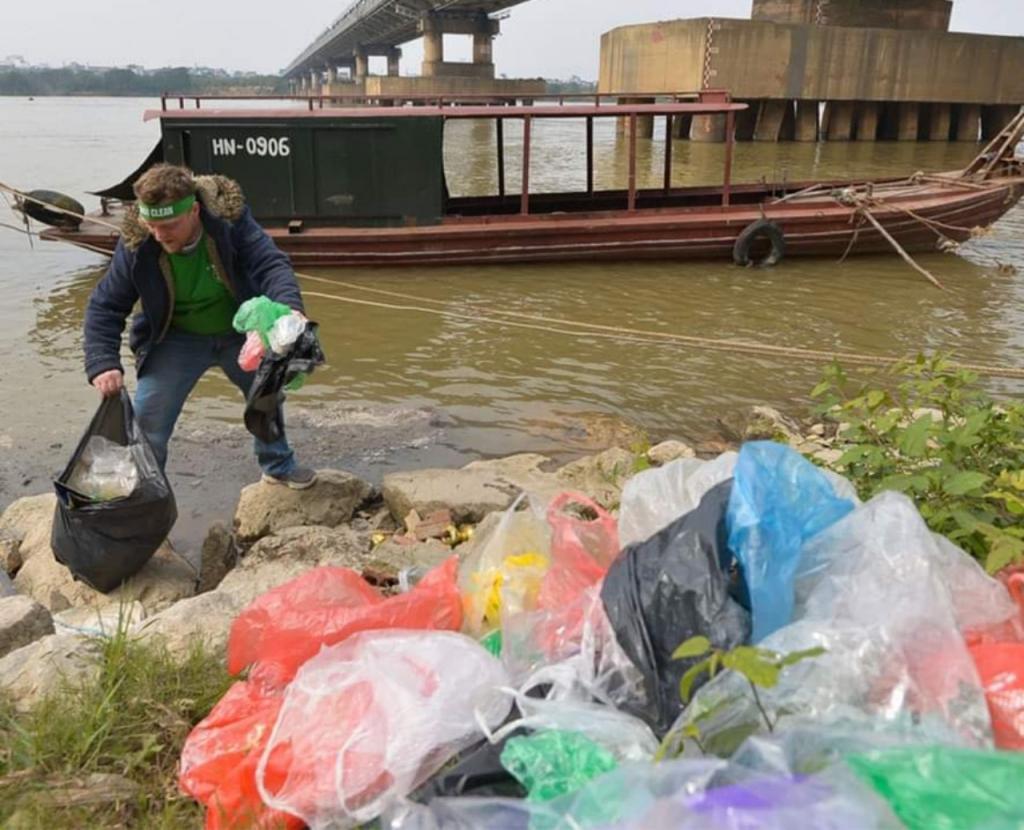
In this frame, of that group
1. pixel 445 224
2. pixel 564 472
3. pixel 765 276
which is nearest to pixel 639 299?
pixel 765 276

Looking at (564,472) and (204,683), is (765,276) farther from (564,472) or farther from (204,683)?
(204,683)

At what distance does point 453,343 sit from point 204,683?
612 centimetres

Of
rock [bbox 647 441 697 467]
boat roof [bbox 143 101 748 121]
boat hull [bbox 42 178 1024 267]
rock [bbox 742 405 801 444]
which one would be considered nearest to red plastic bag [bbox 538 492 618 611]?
rock [bbox 647 441 697 467]

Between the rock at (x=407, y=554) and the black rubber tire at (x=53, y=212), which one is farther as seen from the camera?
the black rubber tire at (x=53, y=212)

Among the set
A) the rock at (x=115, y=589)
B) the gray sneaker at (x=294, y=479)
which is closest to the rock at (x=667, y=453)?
the gray sneaker at (x=294, y=479)

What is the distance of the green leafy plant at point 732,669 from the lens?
4.51 ft

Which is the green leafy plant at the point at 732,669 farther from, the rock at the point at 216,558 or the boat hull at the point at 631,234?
the boat hull at the point at 631,234

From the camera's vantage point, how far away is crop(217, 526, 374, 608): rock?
3.39m

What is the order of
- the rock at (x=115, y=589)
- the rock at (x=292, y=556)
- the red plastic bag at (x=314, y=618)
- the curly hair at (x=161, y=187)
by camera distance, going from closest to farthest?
the red plastic bag at (x=314, y=618) → the curly hair at (x=161, y=187) → the rock at (x=292, y=556) → the rock at (x=115, y=589)

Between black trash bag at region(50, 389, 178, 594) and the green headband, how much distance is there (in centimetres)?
74

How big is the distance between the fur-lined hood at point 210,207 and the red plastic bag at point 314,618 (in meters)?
1.81

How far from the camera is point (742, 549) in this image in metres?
1.85

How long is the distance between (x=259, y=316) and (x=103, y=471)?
90 cm

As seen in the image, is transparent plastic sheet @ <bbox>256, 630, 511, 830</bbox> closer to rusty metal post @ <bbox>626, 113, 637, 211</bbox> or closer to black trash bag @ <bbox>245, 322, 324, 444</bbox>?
black trash bag @ <bbox>245, 322, 324, 444</bbox>
